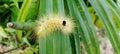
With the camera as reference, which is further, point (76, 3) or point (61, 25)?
point (76, 3)

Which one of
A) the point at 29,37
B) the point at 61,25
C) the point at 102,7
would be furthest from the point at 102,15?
the point at 29,37

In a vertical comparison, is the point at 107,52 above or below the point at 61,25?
below

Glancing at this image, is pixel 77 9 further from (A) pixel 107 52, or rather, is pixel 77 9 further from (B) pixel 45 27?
(A) pixel 107 52

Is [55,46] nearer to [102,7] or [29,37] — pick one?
[102,7]

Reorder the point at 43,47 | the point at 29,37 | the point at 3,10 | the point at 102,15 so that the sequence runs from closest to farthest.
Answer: the point at 43,47, the point at 102,15, the point at 29,37, the point at 3,10

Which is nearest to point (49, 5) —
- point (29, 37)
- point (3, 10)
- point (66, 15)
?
point (66, 15)

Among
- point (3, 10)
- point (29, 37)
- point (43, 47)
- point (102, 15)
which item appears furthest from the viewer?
point (3, 10)
